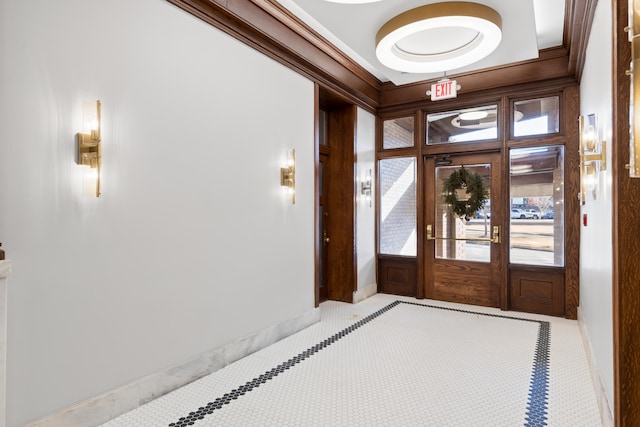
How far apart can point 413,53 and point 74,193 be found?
3.46 meters

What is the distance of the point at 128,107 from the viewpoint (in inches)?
99.9

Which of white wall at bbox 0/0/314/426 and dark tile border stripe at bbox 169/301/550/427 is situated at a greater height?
white wall at bbox 0/0/314/426

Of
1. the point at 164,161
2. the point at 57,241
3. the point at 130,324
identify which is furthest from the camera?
the point at 164,161

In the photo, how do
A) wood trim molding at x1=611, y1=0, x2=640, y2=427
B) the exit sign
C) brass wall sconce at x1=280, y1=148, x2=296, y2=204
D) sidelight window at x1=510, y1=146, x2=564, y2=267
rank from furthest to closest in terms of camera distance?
sidelight window at x1=510, y1=146, x2=564, y2=267 → the exit sign → brass wall sconce at x1=280, y1=148, x2=296, y2=204 → wood trim molding at x1=611, y1=0, x2=640, y2=427

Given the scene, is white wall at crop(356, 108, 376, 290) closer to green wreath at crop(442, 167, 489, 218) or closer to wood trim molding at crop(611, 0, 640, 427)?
green wreath at crop(442, 167, 489, 218)

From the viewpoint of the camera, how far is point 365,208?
559 cm

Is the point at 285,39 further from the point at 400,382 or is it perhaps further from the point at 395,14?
the point at 400,382

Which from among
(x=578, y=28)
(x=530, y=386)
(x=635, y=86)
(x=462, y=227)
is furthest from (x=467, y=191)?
(x=635, y=86)

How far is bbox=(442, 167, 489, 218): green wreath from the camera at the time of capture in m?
5.25

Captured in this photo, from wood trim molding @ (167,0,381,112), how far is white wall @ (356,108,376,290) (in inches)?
19.5

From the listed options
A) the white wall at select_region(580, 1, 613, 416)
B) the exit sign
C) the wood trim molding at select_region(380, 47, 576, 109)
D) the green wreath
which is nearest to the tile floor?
the white wall at select_region(580, 1, 613, 416)

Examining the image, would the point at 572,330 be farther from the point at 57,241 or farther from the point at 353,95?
the point at 57,241

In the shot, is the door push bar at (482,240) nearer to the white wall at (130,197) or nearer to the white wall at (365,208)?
the white wall at (365,208)

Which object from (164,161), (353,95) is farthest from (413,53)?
(164,161)
